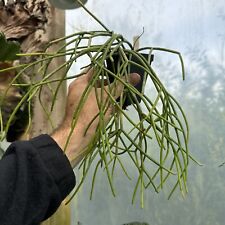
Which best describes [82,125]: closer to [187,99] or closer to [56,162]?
[56,162]

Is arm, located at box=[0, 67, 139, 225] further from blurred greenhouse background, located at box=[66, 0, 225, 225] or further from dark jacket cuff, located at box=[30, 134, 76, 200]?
blurred greenhouse background, located at box=[66, 0, 225, 225]

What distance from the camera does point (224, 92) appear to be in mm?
1495

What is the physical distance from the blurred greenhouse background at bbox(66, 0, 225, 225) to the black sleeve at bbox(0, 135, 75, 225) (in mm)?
927

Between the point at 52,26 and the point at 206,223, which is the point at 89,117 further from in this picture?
the point at 206,223

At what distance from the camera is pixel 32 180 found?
1.80 feet

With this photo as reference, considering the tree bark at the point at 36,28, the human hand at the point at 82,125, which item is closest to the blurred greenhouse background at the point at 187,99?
the tree bark at the point at 36,28

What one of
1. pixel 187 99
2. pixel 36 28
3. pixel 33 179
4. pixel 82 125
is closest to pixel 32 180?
pixel 33 179

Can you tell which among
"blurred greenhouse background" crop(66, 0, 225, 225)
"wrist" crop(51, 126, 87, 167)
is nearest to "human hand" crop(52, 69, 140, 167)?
"wrist" crop(51, 126, 87, 167)

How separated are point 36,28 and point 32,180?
1.86 feet

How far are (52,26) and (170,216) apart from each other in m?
0.71

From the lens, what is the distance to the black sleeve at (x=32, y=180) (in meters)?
0.53

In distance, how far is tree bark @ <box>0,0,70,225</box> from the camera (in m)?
0.97

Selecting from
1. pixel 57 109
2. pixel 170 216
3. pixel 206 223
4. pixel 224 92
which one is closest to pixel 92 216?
pixel 170 216

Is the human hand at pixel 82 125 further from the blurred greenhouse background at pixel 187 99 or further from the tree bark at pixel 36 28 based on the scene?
the blurred greenhouse background at pixel 187 99
